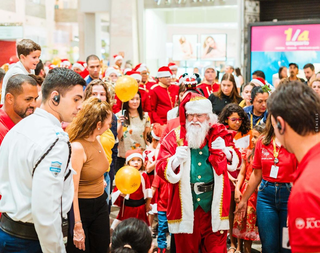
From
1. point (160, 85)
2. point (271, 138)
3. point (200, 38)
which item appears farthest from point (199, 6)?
point (271, 138)

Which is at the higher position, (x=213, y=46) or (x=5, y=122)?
(x=213, y=46)

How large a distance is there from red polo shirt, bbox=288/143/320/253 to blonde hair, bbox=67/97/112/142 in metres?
1.96

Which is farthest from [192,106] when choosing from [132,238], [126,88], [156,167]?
[126,88]

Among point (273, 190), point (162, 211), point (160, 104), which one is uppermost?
point (160, 104)

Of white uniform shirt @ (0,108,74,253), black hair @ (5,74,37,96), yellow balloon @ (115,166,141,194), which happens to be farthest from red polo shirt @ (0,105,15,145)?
yellow balloon @ (115,166,141,194)

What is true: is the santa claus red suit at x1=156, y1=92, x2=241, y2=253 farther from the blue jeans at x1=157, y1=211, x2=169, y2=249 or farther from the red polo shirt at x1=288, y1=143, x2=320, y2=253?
the red polo shirt at x1=288, y1=143, x2=320, y2=253

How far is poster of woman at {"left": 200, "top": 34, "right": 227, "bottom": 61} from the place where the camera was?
47.5 ft

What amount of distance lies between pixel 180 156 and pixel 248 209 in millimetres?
1530

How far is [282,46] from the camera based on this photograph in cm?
1070

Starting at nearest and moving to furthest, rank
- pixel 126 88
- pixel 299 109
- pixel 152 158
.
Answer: pixel 299 109, pixel 152 158, pixel 126 88

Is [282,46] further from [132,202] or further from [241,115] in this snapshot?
[132,202]

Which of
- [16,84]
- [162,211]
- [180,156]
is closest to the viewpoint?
[16,84]

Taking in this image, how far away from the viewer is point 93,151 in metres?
3.33

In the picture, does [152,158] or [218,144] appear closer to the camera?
[218,144]
